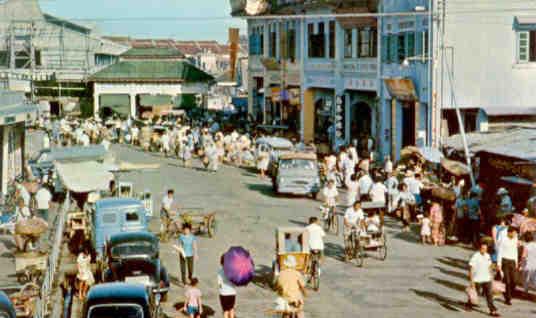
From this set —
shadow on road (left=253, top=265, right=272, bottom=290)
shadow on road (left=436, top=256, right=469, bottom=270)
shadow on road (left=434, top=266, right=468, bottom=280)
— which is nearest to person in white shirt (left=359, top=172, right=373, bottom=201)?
shadow on road (left=436, top=256, right=469, bottom=270)

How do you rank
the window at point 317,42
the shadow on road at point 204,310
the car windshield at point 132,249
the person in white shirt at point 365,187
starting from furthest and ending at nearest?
1. the window at point 317,42
2. the person in white shirt at point 365,187
3. the car windshield at point 132,249
4. the shadow on road at point 204,310

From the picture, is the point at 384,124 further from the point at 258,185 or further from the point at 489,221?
the point at 489,221

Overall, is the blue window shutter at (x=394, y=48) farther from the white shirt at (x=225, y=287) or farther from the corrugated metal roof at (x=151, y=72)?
the corrugated metal roof at (x=151, y=72)

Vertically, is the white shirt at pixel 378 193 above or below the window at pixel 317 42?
below

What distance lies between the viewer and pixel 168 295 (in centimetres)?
2189

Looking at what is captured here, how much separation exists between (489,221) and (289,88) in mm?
34040

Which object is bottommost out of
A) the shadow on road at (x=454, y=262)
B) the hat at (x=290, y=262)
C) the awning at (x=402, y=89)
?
the shadow on road at (x=454, y=262)

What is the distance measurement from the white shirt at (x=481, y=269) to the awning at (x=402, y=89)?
878 inches

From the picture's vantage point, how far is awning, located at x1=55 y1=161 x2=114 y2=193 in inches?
1262

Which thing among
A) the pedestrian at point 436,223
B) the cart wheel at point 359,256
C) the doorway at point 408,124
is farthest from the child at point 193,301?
the doorway at point 408,124

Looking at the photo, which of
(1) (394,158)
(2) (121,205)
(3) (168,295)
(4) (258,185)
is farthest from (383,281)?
(1) (394,158)

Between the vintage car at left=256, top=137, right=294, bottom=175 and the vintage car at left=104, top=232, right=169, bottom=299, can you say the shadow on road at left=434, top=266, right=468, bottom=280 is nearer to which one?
the vintage car at left=104, top=232, right=169, bottom=299

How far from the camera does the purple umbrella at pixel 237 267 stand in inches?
732

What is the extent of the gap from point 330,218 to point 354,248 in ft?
17.0
